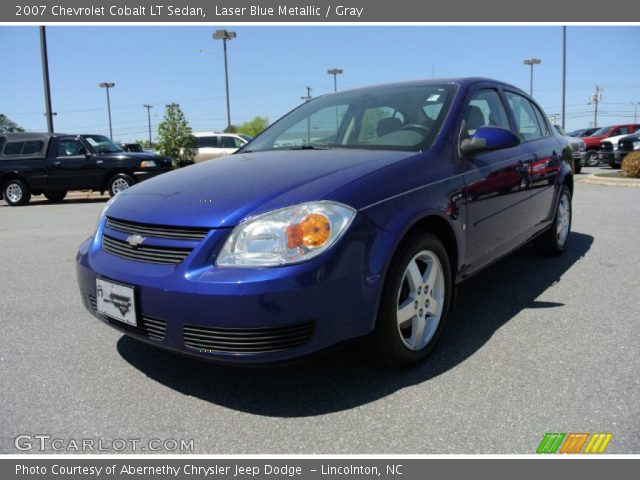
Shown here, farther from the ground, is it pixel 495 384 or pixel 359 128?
pixel 359 128

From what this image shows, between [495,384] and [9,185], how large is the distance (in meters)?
14.0

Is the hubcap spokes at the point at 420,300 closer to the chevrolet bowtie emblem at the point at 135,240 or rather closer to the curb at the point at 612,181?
the chevrolet bowtie emblem at the point at 135,240

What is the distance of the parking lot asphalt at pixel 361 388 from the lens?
2229mm

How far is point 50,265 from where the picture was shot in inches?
220

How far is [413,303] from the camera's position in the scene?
2.76 m

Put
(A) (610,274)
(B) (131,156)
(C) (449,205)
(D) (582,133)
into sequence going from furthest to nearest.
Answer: (D) (582,133), (B) (131,156), (A) (610,274), (C) (449,205)

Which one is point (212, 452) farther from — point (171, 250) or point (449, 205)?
point (449, 205)

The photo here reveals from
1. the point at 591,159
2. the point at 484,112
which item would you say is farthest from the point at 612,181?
the point at 484,112

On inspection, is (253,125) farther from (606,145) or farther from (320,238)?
(320,238)

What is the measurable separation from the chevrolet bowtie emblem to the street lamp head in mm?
36474

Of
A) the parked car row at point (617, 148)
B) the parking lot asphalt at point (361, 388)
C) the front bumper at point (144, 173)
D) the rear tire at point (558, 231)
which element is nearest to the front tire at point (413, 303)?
the parking lot asphalt at point (361, 388)

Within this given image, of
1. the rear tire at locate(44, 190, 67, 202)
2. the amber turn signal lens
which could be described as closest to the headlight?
the amber turn signal lens
